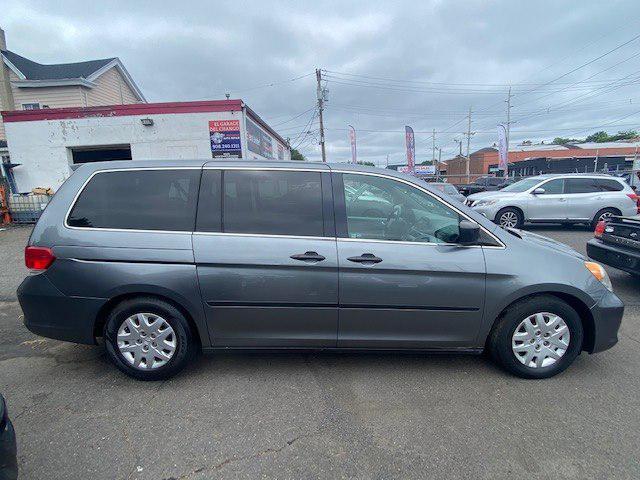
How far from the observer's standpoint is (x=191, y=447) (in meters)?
2.22

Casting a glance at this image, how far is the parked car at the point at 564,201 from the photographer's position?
9594mm

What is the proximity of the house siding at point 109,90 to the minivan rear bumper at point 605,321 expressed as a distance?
75.8 ft

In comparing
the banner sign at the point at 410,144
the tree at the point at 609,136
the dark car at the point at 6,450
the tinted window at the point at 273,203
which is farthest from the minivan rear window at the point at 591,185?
the tree at the point at 609,136

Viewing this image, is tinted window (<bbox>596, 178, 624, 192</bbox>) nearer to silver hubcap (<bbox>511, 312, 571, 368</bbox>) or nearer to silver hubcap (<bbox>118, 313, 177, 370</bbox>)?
silver hubcap (<bbox>511, 312, 571, 368</bbox>)

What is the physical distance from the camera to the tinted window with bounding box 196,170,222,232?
281 cm

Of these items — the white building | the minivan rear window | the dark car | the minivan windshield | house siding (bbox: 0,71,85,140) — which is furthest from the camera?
house siding (bbox: 0,71,85,140)

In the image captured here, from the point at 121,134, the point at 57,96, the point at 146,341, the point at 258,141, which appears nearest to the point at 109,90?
the point at 57,96

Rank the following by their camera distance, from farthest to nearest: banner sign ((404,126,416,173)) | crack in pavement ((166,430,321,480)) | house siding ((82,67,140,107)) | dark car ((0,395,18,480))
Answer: banner sign ((404,126,416,173))
house siding ((82,67,140,107))
crack in pavement ((166,430,321,480))
dark car ((0,395,18,480))

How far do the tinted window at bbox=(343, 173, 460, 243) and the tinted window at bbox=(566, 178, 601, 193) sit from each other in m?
9.12

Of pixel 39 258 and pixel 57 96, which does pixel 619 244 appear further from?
pixel 57 96

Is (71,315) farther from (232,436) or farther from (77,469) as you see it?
(232,436)

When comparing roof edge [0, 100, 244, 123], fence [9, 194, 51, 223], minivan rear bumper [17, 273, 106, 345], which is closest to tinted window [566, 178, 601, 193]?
roof edge [0, 100, 244, 123]

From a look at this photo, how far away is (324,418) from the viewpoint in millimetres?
2479

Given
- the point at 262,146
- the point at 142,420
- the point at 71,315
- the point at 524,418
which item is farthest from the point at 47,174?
the point at 524,418
